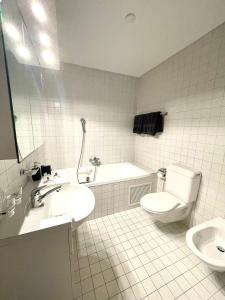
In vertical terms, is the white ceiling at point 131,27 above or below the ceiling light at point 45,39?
above

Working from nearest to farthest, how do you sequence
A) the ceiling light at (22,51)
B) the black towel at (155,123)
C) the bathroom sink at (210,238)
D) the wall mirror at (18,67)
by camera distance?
the wall mirror at (18,67) → the ceiling light at (22,51) → the bathroom sink at (210,238) → the black towel at (155,123)

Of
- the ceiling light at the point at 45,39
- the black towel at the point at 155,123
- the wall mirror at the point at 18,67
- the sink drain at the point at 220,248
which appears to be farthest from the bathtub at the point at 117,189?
the ceiling light at the point at 45,39

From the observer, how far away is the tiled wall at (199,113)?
1.39 metres

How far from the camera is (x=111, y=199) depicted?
2018 millimetres

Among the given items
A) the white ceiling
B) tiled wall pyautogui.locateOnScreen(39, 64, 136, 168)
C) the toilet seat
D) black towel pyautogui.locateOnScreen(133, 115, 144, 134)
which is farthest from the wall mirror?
black towel pyautogui.locateOnScreen(133, 115, 144, 134)

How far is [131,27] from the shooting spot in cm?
138

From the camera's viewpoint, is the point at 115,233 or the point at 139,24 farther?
the point at 115,233

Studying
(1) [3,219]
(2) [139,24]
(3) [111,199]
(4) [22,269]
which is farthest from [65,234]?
(2) [139,24]

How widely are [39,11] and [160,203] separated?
2285mm

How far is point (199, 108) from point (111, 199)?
1.71 m

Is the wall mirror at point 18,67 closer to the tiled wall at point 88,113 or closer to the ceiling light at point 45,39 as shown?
the ceiling light at point 45,39

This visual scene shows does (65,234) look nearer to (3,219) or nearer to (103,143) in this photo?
(3,219)

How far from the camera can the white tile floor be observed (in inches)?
43.3

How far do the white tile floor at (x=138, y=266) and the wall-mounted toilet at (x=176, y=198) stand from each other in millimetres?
295
